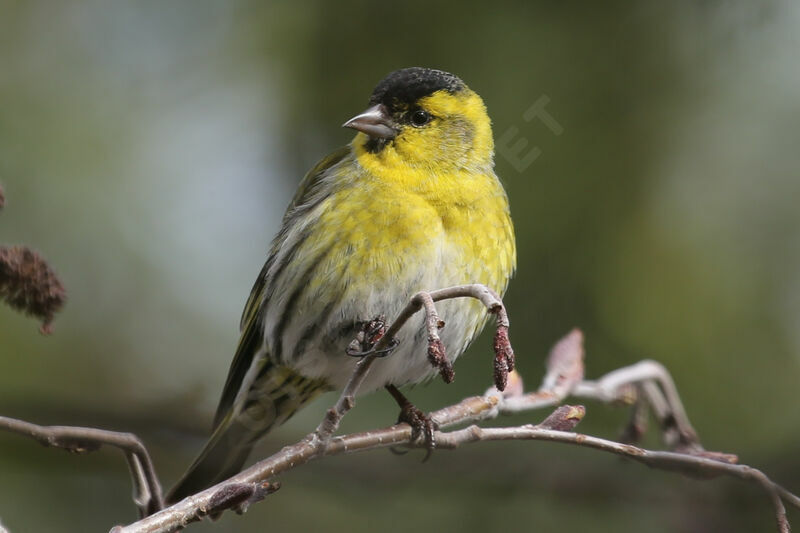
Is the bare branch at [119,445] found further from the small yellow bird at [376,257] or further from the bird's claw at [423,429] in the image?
the small yellow bird at [376,257]

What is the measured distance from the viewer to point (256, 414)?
3498mm

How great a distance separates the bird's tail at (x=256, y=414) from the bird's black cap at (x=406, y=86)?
98 cm

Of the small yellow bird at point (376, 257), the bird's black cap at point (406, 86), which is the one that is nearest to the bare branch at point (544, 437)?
the small yellow bird at point (376, 257)

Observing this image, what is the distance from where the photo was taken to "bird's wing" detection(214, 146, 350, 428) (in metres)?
3.50

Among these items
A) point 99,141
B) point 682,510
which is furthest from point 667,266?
point 99,141

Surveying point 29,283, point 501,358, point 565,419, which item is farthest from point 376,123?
point 501,358

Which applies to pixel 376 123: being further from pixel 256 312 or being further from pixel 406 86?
pixel 256 312

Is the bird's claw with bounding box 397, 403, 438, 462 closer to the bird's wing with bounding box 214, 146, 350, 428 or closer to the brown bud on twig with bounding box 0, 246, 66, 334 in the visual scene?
the bird's wing with bounding box 214, 146, 350, 428

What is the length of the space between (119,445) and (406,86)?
5.87 feet

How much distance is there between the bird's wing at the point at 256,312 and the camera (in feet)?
11.5

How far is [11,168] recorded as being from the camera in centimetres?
428

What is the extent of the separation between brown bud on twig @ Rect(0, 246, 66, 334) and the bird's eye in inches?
65.5

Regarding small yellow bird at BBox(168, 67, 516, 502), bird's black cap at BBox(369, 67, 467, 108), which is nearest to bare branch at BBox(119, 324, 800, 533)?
small yellow bird at BBox(168, 67, 516, 502)

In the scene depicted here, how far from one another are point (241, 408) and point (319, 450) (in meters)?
1.45
